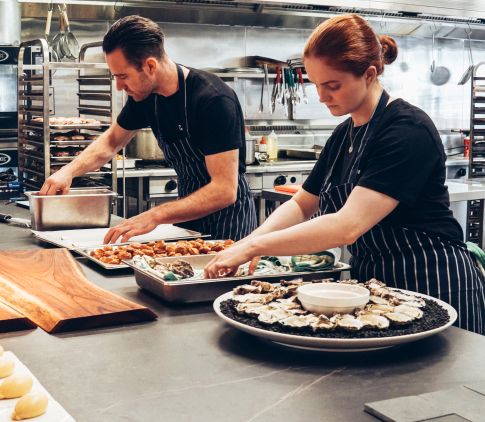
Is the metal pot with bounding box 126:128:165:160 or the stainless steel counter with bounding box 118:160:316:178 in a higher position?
the metal pot with bounding box 126:128:165:160

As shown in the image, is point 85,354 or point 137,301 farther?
point 137,301

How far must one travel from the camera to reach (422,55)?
8.08m

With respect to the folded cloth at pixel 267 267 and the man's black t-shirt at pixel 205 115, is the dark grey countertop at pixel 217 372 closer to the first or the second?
the folded cloth at pixel 267 267

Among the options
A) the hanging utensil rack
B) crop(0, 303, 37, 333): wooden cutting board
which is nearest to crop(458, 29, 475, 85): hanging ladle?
the hanging utensil rack

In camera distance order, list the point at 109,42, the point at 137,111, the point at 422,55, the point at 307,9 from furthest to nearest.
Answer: the point at 422,55
the point at 307,9
the point at 137,111
the point at 109,42

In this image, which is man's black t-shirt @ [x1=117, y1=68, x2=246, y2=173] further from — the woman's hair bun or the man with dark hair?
the woman's hair bun

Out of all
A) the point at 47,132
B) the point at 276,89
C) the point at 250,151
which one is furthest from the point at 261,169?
the point at 47,132

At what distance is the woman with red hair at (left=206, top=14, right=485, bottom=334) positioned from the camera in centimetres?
187

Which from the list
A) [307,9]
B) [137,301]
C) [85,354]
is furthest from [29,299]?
[307,9]

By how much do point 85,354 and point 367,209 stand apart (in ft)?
2.67

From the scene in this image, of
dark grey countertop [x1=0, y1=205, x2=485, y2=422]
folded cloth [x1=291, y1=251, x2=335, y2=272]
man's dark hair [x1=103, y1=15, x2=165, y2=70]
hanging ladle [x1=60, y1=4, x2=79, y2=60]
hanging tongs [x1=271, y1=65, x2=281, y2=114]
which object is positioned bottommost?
dark grey countertop [x1=0, y1=205, x2=485, y2=422]

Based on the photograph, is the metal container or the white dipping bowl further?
the metal container

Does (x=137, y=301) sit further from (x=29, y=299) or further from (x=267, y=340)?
(x=267, y=340)

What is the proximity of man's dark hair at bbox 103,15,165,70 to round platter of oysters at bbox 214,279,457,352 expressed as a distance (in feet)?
4.64
